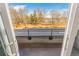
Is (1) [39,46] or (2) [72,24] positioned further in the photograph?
(1) [39,46]

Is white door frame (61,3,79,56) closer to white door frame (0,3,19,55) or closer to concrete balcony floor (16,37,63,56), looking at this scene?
white door frame (0,3,19,55)

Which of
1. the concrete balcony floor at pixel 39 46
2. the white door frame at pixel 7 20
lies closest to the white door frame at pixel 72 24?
the white door frame at pixel 7 20

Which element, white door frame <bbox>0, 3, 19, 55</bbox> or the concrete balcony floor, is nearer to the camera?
Result: white door frame <bbox>0, 3, 19, 55</bbox>

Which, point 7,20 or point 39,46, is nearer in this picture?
point 7,20

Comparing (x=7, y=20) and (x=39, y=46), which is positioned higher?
(x=7, y=20)

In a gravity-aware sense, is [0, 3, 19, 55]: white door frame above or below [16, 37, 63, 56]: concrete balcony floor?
above

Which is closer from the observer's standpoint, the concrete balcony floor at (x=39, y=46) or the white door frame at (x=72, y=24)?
the white door frame at (x=72, y=24)

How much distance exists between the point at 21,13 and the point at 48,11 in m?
0.46

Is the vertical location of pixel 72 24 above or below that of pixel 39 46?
above

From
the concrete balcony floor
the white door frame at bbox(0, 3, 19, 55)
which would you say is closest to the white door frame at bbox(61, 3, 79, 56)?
the white door frame at bbox(0, 3, 19, 55)

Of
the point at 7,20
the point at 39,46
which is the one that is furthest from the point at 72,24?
the point at 39,46

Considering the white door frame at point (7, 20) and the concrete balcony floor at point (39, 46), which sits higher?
the white door frame at point (7, 20)

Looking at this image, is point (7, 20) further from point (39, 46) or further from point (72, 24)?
point (39, 46)

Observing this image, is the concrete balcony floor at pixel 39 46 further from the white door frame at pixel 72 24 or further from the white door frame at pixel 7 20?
the white door frame at pixel 7 20
